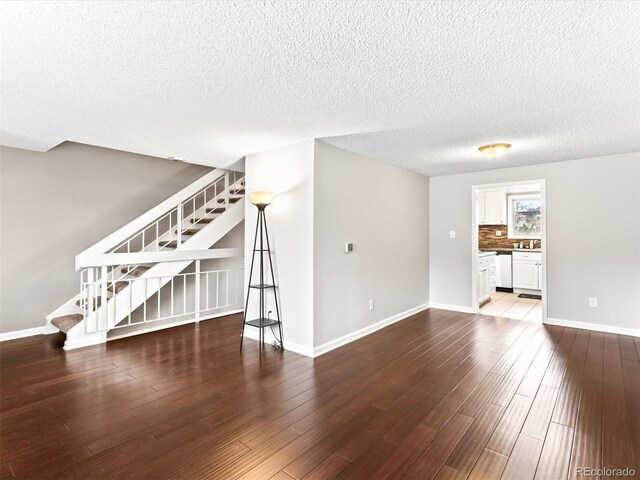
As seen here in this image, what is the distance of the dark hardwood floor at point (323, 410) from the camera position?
1.87 metres

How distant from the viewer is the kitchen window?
24.6 ft

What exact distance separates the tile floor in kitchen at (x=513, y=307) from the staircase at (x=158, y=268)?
4.29 meters

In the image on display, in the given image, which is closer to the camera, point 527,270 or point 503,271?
point 527,270

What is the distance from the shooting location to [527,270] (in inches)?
277

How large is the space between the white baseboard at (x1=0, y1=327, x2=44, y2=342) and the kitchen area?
22.5ft

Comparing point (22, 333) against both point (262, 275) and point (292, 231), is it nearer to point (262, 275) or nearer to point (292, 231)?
point (262, 275)

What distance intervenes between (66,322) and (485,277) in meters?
6.37

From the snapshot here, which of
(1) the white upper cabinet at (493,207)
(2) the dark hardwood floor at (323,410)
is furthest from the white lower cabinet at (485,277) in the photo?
(2) the dark hardwood floor at (323,410)

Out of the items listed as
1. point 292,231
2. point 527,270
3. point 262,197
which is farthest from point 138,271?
point 527,270

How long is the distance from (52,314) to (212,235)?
88.1 inches

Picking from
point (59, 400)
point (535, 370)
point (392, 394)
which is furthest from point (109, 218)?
point (535, 370)

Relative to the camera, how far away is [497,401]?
101 inches

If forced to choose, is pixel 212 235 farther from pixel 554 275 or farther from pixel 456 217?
pixel 554 275

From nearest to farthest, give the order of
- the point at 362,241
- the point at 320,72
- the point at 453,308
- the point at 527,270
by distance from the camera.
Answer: the point at 320,72
the point at 362,241
the point at 453,308
the point at 527,270
